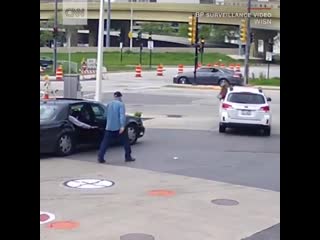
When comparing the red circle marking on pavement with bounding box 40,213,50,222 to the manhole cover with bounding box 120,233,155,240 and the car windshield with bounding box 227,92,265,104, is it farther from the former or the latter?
the car windshield with bounding box 227,92,265,104

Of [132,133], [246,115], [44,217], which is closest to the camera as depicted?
[44,217]

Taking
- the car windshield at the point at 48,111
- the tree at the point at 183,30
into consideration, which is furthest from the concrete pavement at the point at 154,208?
the tree at the point at 183,30

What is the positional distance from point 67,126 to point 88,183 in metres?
3.27

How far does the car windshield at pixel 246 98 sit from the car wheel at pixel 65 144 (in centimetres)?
676

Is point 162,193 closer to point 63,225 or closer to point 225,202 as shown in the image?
point 225,202

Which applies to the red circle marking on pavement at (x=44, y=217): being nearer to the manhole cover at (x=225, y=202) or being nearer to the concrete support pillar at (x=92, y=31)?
the manhole cover at (x=225, y=202)

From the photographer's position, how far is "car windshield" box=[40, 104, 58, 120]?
13639 millimetres

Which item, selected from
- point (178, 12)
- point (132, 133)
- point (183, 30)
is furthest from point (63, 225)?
point (183, 30)

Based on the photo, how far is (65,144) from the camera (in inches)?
538

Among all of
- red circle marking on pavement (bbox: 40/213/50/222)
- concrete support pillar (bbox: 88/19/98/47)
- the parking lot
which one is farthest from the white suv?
concrete support pillar (bbox: 88/19/98/47)

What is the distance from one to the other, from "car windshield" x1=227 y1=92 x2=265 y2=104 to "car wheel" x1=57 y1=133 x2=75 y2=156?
22.2 feet

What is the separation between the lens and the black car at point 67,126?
13352 millimetres
